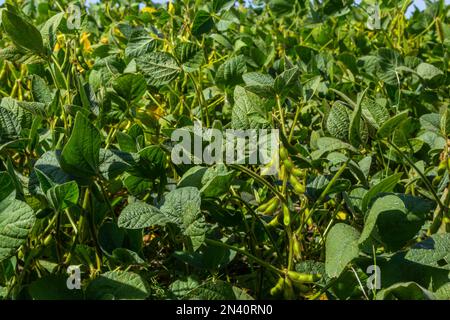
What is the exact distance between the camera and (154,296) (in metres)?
0.82

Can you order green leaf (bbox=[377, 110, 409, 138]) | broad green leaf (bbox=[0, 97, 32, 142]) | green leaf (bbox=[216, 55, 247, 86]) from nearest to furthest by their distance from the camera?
green leaf (bbox=[377, 110, 409, 138]) < broad green leaf (bbox=[0, 97, 32, 142]) < green leaf (bbox=[216, 55, 247, 86])

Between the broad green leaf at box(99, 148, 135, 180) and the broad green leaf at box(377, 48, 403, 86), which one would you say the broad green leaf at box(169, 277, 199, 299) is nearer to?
the broad green leaf at box(99, 148, 135, 180)

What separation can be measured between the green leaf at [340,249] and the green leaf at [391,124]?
0.40ft

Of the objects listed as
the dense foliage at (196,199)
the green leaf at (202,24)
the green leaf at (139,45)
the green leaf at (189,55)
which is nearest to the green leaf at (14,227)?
the dense foliage at (196,199)

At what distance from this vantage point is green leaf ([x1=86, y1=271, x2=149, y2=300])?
0.70 metres

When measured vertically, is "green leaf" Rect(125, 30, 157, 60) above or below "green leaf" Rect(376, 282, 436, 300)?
above

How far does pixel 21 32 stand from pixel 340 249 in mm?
473

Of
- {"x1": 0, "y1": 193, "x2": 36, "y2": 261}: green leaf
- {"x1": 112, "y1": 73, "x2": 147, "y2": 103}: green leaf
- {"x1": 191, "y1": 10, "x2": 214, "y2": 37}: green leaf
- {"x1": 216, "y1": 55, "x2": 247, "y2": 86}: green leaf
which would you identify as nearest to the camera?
{"x1": 0, "y1": 193, "x2": 36, "y2": 261}: green leaf

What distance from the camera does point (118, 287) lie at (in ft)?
2.32

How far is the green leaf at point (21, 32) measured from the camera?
83 centimetres

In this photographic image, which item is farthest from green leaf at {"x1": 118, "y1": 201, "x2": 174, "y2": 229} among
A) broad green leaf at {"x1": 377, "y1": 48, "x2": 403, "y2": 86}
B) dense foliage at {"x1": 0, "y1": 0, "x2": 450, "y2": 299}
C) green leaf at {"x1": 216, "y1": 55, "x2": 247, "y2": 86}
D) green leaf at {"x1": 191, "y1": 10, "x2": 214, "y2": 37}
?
broad green leaf at {"x1": 377, "y1": 48, "x2": 403, "y2": 86}

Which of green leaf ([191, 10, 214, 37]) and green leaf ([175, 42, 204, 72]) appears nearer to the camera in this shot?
green leaf ([175, 42, 204, 72])

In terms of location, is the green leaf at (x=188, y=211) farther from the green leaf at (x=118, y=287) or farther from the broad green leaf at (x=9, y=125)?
the broad green leaf at (x=9, y=125)

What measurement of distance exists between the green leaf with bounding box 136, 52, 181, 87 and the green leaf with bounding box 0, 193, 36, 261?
0.40 meters
